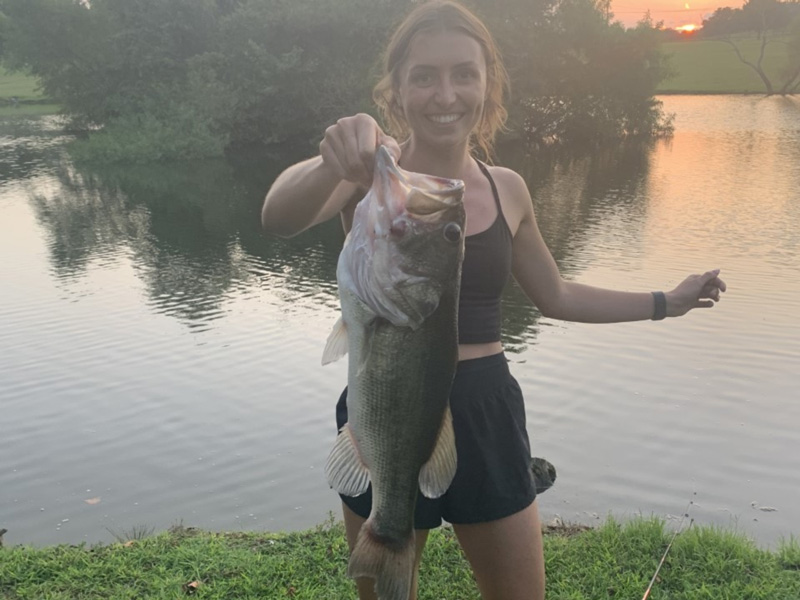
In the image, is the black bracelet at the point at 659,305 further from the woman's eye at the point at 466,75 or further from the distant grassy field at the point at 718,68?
the distant grassy field at the point at 718,68

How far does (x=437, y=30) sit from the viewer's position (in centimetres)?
→ 238

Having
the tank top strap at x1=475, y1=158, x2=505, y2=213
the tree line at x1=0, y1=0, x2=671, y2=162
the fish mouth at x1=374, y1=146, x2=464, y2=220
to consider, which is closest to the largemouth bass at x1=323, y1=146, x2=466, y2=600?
the fish mouth at x1=374, y1=146, x2=464, y2=220

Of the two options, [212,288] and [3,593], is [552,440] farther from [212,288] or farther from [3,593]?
[212,288]

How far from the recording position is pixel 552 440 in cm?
687

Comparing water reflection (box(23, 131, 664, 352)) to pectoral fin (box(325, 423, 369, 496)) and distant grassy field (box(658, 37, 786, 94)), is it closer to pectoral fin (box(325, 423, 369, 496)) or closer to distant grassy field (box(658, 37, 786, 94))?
pectoral fin (box(325, 423, 369, 496))

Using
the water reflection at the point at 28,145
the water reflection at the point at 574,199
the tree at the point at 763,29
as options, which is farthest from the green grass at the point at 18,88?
the tree at the point at 763,29

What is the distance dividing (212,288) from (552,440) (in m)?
7.68

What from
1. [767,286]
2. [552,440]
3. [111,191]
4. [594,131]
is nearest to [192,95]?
[111,191]

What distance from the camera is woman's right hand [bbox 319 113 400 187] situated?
1.90m

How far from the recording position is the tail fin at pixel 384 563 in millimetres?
2223

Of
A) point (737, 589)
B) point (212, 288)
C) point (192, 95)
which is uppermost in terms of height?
point (192, 95)

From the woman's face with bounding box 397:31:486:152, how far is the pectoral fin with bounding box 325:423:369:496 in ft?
3.23

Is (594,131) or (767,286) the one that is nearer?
(767,286)

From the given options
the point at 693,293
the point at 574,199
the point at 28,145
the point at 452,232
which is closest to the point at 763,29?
the point at 574,199
